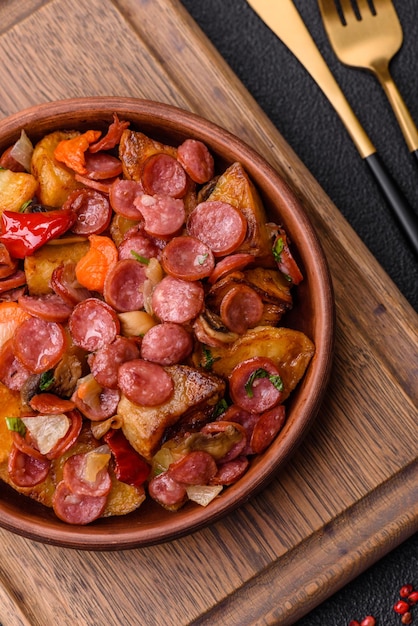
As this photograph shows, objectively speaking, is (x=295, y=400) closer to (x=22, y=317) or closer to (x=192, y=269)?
(x=192, y=269)

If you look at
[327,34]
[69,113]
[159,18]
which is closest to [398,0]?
[327,34]

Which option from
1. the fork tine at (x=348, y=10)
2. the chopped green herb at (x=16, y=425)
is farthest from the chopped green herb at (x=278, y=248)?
the fork tine at (x=348, y=10)

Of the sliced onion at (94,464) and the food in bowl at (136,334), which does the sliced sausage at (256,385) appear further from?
the sliced onion at (94,464)

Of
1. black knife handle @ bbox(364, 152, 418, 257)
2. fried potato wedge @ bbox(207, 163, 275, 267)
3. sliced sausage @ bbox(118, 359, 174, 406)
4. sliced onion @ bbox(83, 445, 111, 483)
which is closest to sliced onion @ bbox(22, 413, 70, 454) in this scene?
sliced onion @ bbox(83, 445, 111, 483)

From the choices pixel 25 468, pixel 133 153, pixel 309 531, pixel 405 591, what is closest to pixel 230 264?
pixel 133 153

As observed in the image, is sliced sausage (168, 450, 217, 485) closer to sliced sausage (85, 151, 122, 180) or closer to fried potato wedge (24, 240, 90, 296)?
fried potato wedge (24, 240, 90, 296)

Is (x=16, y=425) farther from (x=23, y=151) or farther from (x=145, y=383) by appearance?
(x=23, y=151)
